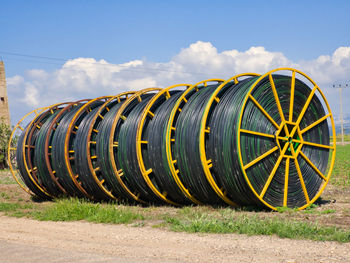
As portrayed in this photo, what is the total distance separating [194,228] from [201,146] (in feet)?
8.29

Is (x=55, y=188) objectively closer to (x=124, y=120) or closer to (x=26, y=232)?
(x=124, y=120)

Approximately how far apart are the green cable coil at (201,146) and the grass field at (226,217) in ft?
1.68

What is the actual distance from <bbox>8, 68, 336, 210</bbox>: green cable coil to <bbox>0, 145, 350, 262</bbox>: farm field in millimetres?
541

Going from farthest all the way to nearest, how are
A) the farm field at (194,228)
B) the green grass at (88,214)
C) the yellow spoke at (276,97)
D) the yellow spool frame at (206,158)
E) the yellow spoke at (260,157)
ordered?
the yellow spoke at (276,97), the yellow spool frame at (206,158), the yellow spoke at (260,157), the green grass at (88,214), the farm field at (194,228)

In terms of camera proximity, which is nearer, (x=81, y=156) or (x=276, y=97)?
(x=276, y=97)

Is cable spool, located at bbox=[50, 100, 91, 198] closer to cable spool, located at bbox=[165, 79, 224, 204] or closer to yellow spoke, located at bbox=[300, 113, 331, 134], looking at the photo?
cable spool, located at bbox=[165, 79, 224, 204]

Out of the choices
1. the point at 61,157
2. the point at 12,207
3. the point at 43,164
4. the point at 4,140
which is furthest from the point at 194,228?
the point at 4,140

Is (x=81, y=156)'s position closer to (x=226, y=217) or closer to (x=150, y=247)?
(x=226, y=217)

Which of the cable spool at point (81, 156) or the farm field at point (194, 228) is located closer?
the farm field at point (194, 228)

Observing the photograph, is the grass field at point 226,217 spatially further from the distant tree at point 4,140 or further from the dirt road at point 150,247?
the distant tree at point 4,140

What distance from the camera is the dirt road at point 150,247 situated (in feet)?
22.4

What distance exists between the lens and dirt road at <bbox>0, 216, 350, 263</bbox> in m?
6.82

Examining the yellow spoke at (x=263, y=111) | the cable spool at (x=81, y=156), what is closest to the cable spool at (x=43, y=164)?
the cable spool at (x=81, y=156)

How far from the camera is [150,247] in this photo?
7.65 meters
